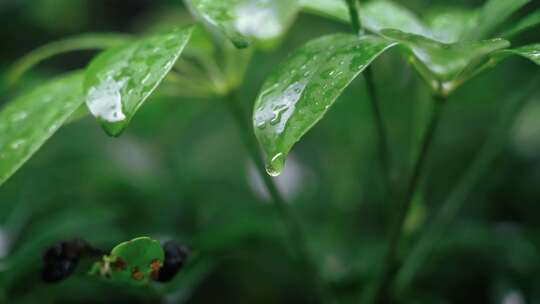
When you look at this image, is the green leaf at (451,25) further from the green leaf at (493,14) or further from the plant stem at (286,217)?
the plant stem at (286,217)

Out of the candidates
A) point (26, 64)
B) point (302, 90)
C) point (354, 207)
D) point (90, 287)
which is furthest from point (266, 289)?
point (302, 90)

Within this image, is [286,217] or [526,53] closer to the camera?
[526,53]

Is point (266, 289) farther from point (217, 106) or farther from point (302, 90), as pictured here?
point (302, 90)

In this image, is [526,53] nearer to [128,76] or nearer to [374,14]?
[374,14]

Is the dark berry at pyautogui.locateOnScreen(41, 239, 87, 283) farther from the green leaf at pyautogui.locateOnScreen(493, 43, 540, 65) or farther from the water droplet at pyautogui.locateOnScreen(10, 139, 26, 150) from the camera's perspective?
the green leaf at pyautogui.locateOnScreen(493, 43, 540, 65)

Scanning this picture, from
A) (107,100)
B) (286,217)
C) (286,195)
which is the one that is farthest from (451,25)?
(286,195)

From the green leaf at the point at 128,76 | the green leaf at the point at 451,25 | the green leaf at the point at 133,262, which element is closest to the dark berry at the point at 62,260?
the green leaf at the point at 133,262
